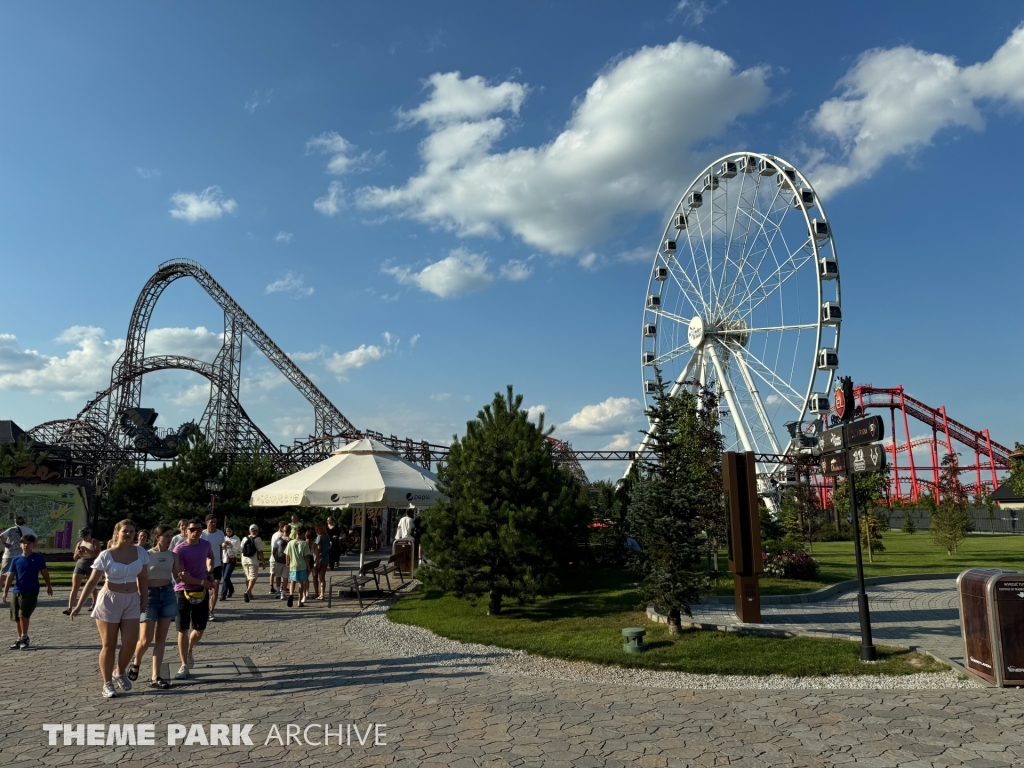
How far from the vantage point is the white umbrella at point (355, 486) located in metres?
13.2

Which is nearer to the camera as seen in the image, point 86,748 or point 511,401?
point 86,748

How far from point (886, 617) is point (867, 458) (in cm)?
424

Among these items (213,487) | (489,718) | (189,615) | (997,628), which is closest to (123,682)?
(189,615)

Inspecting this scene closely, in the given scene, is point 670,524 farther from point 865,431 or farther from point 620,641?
point 865,431

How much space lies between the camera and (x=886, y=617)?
11.3 m

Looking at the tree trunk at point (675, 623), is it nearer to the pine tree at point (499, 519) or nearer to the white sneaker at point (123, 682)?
the pine tree at point (499, 519)

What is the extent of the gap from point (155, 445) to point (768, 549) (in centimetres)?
4733

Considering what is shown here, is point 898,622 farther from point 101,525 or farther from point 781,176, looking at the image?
point 101,525

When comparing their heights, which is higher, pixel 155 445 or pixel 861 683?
pixel 155 445

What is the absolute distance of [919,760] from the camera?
501 centimetres

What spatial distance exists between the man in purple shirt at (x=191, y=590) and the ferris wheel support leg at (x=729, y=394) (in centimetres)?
2466

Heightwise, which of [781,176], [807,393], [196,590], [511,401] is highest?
[781,176]

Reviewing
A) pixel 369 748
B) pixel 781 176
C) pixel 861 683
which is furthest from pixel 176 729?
pixel 781 176

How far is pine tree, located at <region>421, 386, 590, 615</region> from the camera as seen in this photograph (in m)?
11.5
